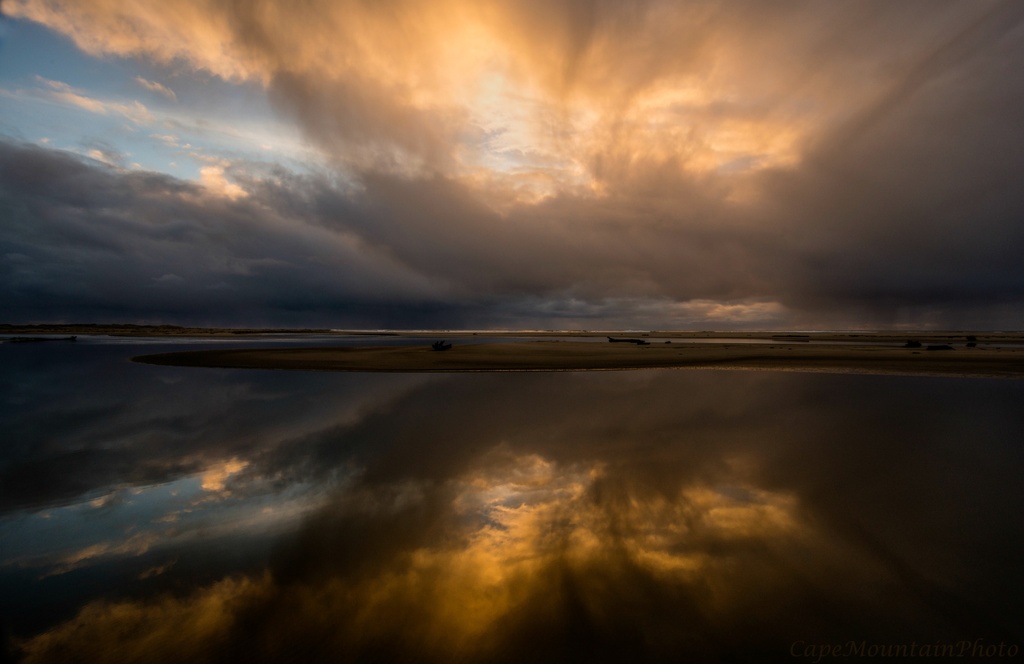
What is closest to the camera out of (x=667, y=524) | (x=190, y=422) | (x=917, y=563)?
(x=917, y=563)

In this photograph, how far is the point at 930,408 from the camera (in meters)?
14.3

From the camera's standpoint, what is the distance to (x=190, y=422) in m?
13.2

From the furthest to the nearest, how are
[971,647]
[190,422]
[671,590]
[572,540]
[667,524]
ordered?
[190,422], [667,524], [572,540], [671,590], [971,647]

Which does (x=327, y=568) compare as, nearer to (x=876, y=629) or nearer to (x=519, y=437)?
(x=876, y=629)

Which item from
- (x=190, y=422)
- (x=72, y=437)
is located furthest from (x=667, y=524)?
(x=72, y=437)

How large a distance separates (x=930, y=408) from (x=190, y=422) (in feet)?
80.9

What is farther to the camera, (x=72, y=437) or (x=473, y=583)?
(x=72, y=437)

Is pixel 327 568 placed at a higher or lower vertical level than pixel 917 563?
lower

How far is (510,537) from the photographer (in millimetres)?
5938

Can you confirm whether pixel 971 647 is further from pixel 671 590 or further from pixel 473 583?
pixel 473 583

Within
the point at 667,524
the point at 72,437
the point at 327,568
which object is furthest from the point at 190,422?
the point at 667,524

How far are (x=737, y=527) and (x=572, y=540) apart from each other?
2488mm

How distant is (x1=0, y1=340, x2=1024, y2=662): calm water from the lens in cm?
402

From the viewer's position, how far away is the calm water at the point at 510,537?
4.02 meters
